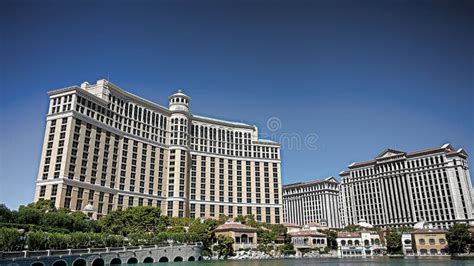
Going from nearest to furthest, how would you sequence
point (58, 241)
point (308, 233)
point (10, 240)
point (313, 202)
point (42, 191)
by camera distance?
1. point (10, 240)
2. point (58, 241)
3. point (42, 191)
4. point (308, 233)
5. point (313, 202)

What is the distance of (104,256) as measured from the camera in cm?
5853

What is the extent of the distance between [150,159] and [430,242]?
7937 centimetres

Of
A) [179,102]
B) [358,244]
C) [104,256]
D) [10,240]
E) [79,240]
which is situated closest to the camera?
[10,240]

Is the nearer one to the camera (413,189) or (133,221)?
(133,221)

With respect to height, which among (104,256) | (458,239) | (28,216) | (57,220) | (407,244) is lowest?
(104,256)

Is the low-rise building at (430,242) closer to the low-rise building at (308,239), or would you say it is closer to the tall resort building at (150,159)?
the low-rise building at (308,239)

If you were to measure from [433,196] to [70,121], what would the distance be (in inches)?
4772

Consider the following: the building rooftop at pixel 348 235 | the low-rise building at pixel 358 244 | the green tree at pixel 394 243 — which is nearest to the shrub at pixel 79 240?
the low-rise building at pixel 358 244

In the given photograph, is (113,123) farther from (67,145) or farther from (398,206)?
(398,206)

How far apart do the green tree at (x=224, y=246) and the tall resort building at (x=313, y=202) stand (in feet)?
314

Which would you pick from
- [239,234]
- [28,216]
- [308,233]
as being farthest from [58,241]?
[308,233]

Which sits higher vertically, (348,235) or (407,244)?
(348,235)

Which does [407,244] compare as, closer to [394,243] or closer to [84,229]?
[394,243]

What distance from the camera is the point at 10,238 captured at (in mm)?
48688
